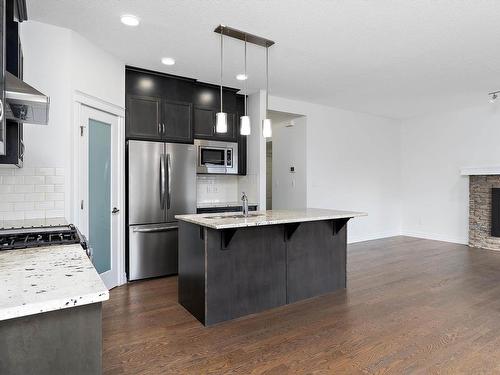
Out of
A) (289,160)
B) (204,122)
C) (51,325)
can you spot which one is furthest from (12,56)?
(289,160)

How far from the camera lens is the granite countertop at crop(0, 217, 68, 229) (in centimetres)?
249

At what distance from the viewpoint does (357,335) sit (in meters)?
2.59

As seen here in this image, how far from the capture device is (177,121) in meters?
4.41

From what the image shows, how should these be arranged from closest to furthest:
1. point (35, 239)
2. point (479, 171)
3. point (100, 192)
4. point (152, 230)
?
1. point (35, 239)
2. point (100, 192)
3. point (152, 230)
4. point (479, 171)

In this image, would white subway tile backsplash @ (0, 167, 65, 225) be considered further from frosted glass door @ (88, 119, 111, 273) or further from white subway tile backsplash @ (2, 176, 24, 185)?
frosted glass door @ (88, 119, 111, 273)

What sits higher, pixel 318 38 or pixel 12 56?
pixel 318 38

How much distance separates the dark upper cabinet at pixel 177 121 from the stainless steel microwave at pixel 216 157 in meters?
0.23

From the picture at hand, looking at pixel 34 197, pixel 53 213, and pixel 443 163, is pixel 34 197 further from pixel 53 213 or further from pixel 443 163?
pixel 443 163

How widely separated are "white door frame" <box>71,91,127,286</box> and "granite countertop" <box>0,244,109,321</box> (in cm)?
170

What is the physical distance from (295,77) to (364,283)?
2.83 meters

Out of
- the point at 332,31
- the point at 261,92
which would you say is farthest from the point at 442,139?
the point at 332,31

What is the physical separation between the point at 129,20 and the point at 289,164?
13.3ft

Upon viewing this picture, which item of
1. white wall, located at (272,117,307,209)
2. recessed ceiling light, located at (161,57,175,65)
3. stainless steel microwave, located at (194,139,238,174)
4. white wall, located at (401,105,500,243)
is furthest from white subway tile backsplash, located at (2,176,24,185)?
white wall, located at (401,105,500,243)

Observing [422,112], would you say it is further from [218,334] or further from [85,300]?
[85,300]
